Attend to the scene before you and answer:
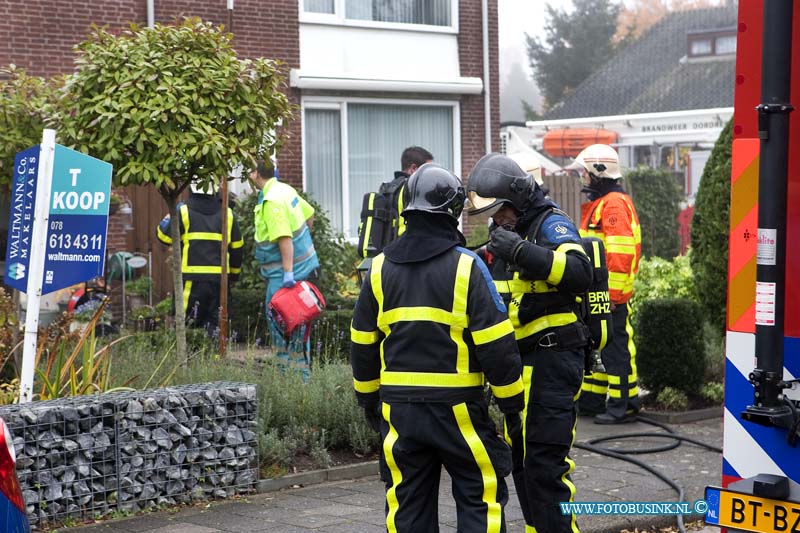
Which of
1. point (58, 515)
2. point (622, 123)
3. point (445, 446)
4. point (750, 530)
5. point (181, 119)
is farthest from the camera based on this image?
point (622, 123)

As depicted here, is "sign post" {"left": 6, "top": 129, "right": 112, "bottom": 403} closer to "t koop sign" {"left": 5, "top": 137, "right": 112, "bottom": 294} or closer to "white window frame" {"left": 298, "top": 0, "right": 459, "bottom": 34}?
"t koop sign" {"left": 5, "top": 137, "right": 112, "bottom": 294}

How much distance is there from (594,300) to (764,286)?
228cm

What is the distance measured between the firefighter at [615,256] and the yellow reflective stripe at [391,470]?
15.1 ft

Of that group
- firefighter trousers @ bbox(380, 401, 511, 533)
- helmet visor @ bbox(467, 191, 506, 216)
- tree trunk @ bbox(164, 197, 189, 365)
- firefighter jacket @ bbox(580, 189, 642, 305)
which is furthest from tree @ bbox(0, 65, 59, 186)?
firefighter trousers @ bbox(380, 401, 511, 533)

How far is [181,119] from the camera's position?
8.24m

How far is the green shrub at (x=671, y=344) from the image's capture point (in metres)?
9.87

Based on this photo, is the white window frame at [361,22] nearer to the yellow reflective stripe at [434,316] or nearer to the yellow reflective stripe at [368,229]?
the yellow reflective stripe at [368,229]

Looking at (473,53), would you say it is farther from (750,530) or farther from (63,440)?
(750,530)

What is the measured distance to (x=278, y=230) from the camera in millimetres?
10266

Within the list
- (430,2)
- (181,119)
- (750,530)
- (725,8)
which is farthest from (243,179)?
(725,8)

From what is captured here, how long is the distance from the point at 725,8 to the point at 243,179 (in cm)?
5294

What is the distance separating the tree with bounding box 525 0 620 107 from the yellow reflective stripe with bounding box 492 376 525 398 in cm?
6076

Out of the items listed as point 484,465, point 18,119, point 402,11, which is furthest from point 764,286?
point 402,11

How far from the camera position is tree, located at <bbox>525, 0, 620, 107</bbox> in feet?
211
